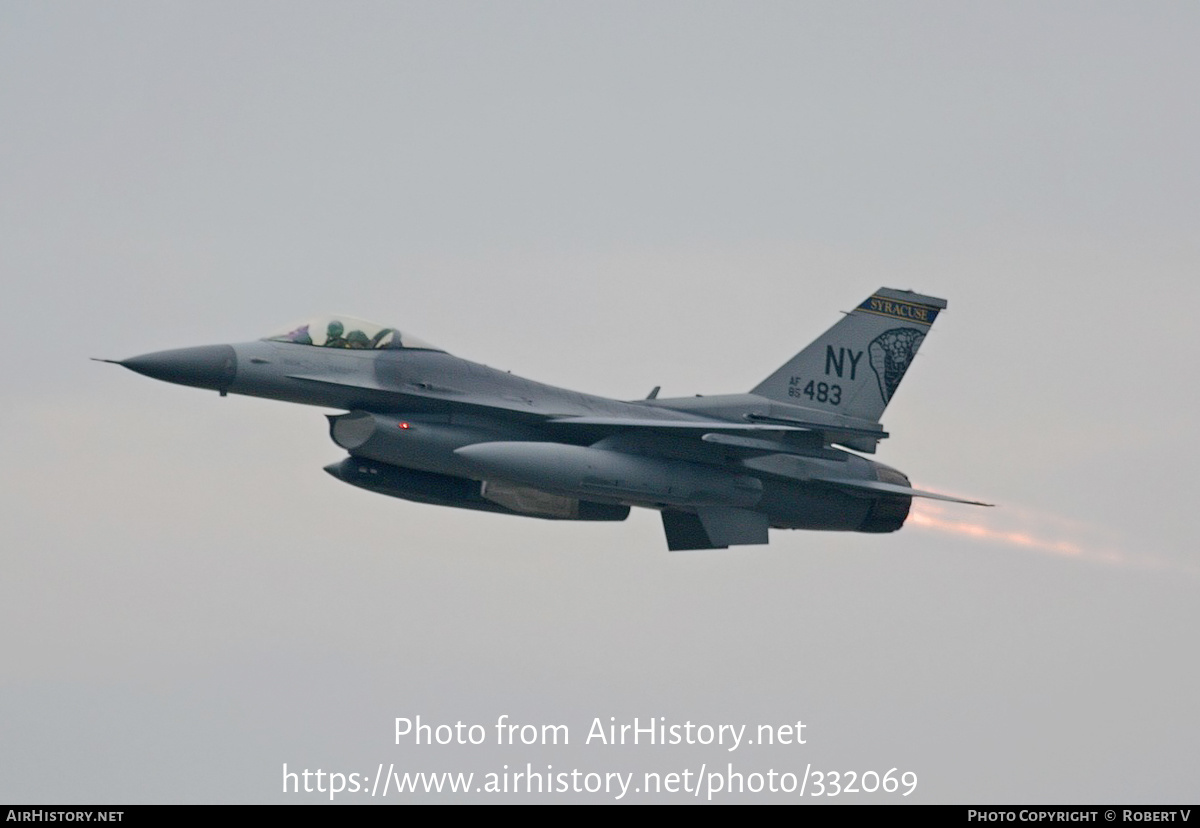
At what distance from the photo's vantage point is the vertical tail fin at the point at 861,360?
33875 mm

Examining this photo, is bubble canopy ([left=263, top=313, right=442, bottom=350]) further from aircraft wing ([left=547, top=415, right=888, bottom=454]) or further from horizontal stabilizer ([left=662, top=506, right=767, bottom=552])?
horizontal stabilizer ([left=662, top=506, right=767, bottom=552])

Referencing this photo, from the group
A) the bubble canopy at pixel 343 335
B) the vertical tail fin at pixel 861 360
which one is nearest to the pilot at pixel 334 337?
the bubble canopy at pixel 343 335

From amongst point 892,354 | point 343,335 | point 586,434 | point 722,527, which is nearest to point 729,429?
point 722,527

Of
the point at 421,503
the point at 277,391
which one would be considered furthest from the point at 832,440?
the point at 277,391

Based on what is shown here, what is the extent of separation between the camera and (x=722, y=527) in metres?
32.4

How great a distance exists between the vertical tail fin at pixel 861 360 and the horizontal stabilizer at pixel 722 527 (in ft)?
7.72

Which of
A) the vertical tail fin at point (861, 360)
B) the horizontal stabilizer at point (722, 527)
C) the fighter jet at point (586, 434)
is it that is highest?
the vertical tail fin at point (861, 360)

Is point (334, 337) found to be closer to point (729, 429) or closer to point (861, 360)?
point (729, 429)

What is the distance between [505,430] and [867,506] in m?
6.05

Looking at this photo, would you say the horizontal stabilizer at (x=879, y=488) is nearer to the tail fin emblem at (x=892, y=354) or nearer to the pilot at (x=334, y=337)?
the tail fin emblem at (x=892, y=354)

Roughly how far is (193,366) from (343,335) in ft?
7.78

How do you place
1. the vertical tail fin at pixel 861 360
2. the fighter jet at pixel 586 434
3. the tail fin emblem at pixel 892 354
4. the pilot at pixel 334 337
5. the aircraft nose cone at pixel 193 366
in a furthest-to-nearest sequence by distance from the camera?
1. the tail fin emblem at pixel 892 354
2. the vertical tail fin at pixel 861 360
3. the pilot at pixel 334 337
4. the fighter jet at pixel 586 434
5. the aircraft nose cone at pixel 193 366

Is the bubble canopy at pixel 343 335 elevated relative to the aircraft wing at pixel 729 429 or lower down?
elevated

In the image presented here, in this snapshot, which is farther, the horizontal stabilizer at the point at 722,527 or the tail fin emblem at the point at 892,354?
the tail fin emblem at the point at 892,354
